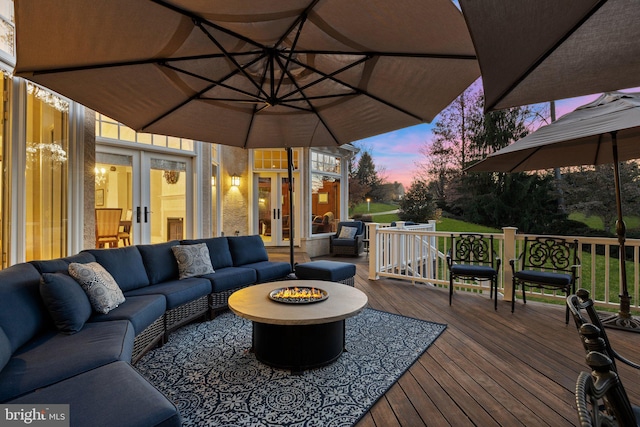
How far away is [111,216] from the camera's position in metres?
4.84

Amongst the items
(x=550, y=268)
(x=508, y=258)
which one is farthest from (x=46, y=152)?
(x=550, y=268)

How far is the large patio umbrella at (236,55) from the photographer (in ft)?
5.68

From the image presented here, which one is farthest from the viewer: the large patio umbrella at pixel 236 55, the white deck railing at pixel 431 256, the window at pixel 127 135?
the window at pixel 127 135

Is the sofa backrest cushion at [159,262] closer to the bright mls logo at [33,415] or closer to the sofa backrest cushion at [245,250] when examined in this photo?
the sofa backrest cushion at [245,250]

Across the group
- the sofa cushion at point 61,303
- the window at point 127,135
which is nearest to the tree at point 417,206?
the window at point 127,135

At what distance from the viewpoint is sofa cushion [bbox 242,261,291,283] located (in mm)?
4246

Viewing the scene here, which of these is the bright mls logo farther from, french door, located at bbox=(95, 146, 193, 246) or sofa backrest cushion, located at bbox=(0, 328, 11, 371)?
french door, located at bbox=(95, 146, 193, 246)

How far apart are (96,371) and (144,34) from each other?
2.10 meters

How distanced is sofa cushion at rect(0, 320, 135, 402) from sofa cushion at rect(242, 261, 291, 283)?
2034 mm

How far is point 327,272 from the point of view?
13.8 feet

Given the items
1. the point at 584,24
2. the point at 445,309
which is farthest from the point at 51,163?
the point at 445,309

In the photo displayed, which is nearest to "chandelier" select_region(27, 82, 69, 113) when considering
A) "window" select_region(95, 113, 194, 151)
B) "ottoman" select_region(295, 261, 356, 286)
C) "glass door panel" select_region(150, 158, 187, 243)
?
"window" select_region(95, 113, 194, 151)

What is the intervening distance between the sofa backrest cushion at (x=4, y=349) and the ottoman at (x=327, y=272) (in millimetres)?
3100

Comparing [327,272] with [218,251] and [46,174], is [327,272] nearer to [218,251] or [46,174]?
[218,251]
